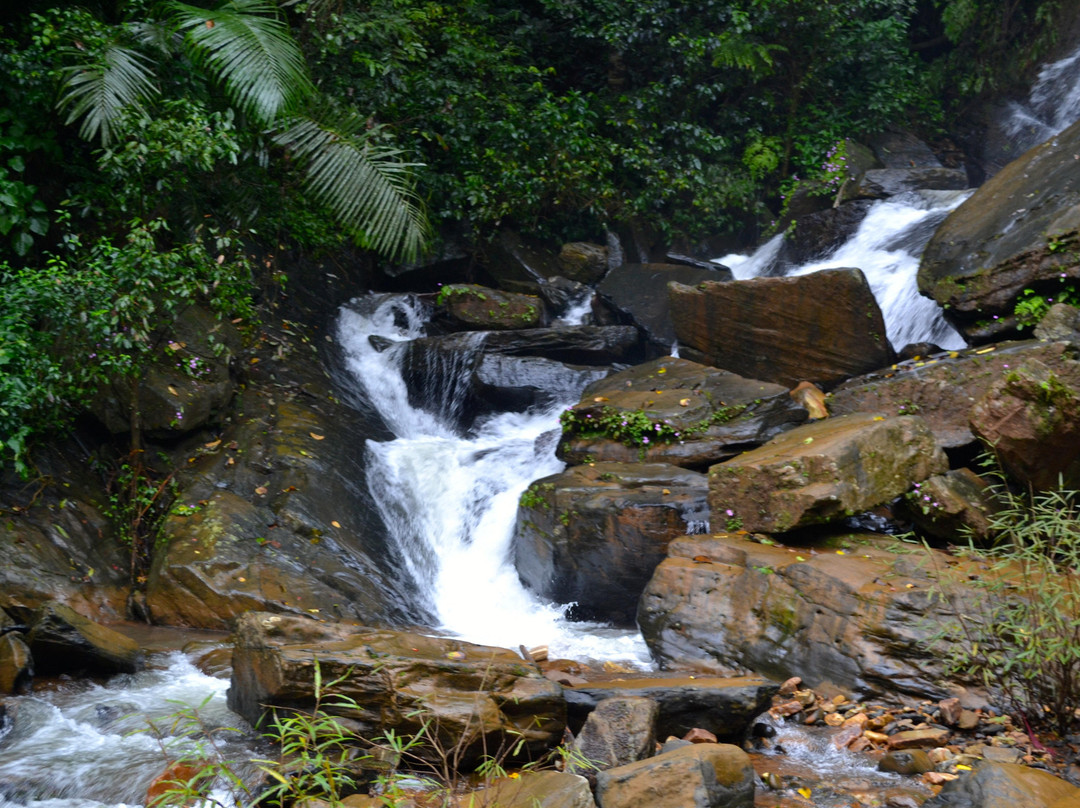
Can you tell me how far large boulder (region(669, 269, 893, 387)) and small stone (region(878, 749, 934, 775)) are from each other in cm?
550

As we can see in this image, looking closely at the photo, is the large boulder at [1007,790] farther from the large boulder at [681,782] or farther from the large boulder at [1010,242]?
the large boulder at [1010,242]

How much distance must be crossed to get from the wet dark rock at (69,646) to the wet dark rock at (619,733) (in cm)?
305

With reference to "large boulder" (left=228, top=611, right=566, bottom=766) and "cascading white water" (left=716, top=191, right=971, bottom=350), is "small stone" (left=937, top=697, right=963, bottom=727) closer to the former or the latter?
"large boulder" (left=228, top=611, right=566, bottom=766)

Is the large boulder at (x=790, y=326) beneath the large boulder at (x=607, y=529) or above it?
above

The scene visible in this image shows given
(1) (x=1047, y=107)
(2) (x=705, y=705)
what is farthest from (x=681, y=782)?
(1) (x=1047, y=107)

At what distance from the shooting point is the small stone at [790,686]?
5453 mm

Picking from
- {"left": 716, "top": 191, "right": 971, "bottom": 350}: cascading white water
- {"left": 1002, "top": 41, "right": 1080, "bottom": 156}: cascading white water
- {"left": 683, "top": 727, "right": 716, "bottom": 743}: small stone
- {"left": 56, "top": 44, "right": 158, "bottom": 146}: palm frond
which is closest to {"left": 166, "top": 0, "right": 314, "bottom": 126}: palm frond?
{"left": 56, "top": 44, "right": 158, "bottom": 146}: palm frond

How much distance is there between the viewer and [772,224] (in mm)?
14781

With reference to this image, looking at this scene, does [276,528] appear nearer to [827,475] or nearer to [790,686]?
[790,686]

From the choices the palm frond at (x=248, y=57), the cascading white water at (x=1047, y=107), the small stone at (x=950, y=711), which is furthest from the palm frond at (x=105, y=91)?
the cascading white water at (x=1047, y=107)

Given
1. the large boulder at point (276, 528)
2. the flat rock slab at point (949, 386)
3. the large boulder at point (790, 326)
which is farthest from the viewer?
→ the large boulder at point (790, 326)

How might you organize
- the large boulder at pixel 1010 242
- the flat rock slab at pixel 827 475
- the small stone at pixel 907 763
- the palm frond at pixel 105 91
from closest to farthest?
the small stone at pixel 907 763 < the flat rock slab at pixel 827 475 < the palm frond at pixel 105 91 < the large boulder at pixel 1010 242

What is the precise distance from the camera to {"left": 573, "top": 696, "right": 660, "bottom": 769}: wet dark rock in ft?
14.0

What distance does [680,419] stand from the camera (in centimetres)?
840
